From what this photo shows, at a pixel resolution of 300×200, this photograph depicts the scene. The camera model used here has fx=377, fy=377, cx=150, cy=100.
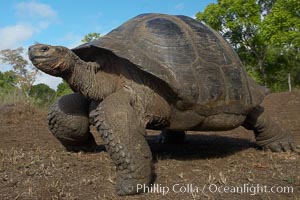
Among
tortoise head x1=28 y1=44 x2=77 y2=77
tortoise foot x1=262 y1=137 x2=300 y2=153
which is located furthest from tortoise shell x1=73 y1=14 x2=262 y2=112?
tortoise foot x1=262 y1=137 x2=300 y2=153

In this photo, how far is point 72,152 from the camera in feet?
16.0

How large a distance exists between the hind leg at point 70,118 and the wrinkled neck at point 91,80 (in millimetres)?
646

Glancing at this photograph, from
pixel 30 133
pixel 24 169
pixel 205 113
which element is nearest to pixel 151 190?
pixel 205 113

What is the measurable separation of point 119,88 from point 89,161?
102 centimetres

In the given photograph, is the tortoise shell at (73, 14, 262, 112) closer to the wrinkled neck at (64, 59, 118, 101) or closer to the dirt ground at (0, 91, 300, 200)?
the wrinkled neck at (64, 59, 118, 101)

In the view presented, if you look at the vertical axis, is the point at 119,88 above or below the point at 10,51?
below

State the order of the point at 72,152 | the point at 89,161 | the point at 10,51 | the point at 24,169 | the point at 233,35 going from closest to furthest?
the point at 24,169
the point at 89,161
the point at 72,152
the point at 10,51
the point at 233,35

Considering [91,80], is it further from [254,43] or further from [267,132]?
[254,43]

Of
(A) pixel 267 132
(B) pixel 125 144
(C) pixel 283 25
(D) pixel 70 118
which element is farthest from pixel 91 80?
(C) pixel 283 25

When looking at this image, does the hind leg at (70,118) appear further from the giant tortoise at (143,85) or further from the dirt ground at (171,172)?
the dirt ground at (171,172)

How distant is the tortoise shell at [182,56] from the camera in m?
3.70

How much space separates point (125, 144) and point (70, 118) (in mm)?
1374

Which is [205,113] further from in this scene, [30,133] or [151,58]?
[30,133]

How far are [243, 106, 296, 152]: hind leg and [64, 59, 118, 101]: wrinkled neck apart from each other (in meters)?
1.99
